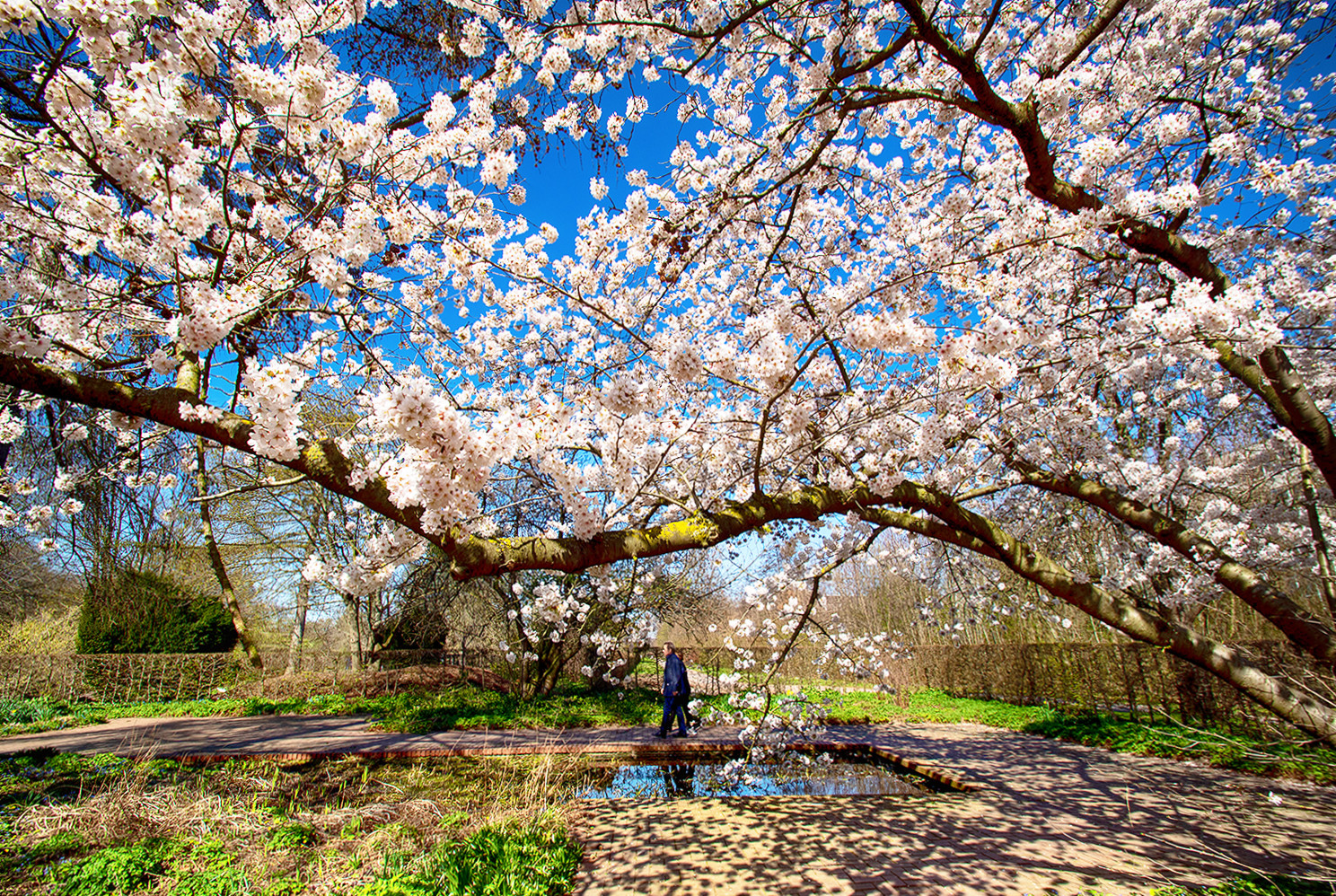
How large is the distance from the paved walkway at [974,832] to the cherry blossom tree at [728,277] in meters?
1.47

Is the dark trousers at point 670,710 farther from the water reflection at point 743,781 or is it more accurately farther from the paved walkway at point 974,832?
the water reflection at point 743,781

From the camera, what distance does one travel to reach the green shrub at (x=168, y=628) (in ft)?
40.5

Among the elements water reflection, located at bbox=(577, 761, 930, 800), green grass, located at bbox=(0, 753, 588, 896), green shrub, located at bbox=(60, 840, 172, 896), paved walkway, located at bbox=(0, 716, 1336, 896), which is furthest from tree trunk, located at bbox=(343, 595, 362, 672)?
green shrub, located at bbox=(60, 840, 172, 896)

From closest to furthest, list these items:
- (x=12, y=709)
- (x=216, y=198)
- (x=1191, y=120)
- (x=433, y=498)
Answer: (x=433, y=498)
(x=216, y=198)
(x=1191, y=120)
(x=12, y=709)

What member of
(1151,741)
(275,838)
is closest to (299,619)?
(275,838)

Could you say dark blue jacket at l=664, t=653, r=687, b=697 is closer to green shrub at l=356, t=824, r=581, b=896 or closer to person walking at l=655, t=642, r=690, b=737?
person walking at l=655, t=642, r=690, b=737

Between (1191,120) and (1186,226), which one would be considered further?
(1186,226)

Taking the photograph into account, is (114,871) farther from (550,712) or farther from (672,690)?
(550,712)

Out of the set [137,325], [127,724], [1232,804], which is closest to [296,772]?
[137,325]

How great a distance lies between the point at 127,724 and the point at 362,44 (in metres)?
12.0

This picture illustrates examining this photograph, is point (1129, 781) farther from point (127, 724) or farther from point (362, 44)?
point (127, 724)

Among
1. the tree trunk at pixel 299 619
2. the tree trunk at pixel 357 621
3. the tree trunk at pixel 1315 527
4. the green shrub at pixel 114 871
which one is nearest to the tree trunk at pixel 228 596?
the tree trunk at pixel 299 619

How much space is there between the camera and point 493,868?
3348mm

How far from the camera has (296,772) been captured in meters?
5.98
